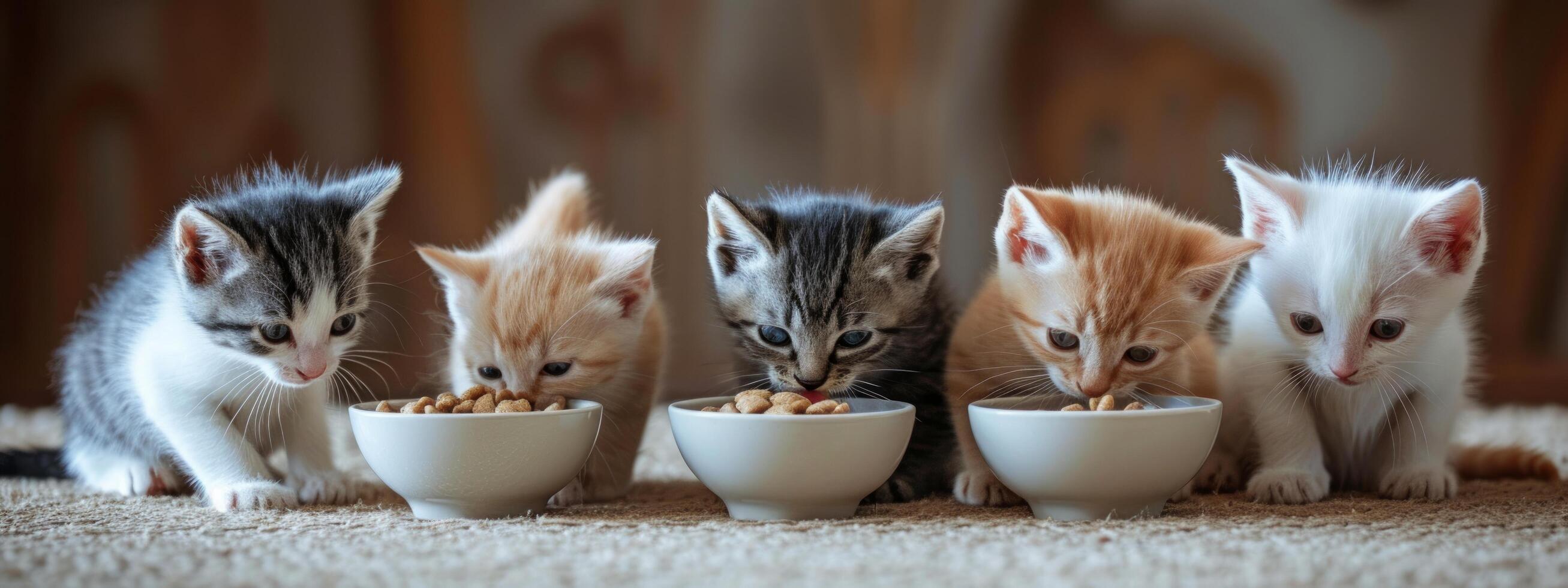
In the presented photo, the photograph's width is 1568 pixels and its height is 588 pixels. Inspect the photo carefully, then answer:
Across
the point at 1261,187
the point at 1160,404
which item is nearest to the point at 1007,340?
the point at 1160,404

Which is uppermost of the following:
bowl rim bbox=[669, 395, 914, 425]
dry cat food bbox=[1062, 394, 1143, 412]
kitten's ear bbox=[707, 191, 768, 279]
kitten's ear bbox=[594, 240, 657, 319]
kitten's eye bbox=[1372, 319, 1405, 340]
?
kitten's ear bbox=[707, 191, 768, 279]

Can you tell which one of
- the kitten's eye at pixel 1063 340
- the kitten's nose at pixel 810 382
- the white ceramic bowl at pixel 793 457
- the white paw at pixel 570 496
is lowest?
the white paw at pixel 570 496

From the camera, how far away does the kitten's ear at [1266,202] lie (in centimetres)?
146

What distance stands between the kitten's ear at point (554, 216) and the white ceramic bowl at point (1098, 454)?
2.76ft

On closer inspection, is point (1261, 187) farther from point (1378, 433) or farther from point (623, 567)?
point (623, 567)

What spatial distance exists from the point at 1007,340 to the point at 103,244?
2.60 m

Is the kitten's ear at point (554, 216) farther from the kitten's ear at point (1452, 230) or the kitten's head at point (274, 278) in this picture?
the kitten's ear at point (1452, 230)

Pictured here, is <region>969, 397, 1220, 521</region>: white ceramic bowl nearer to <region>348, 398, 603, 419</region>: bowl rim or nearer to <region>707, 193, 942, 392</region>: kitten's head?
<region>707, 193, 942, 392</region>: kitten's head

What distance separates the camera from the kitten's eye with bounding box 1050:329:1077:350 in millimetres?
1376

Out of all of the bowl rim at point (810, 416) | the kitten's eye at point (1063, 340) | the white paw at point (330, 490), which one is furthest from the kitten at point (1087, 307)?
the white paw at point (330, 490)

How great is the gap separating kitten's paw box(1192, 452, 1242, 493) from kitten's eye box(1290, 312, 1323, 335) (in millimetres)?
239

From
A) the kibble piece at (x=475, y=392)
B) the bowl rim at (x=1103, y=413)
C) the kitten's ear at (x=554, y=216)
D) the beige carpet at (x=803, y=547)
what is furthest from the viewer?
the kitten's ear at (x=554, y=216)

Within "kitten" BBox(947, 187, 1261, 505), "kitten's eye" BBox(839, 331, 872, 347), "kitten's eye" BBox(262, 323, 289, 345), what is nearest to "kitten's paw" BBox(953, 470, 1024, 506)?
"kitten" BBox(947, 187, 1261, 505)

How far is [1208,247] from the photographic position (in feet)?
4.56
